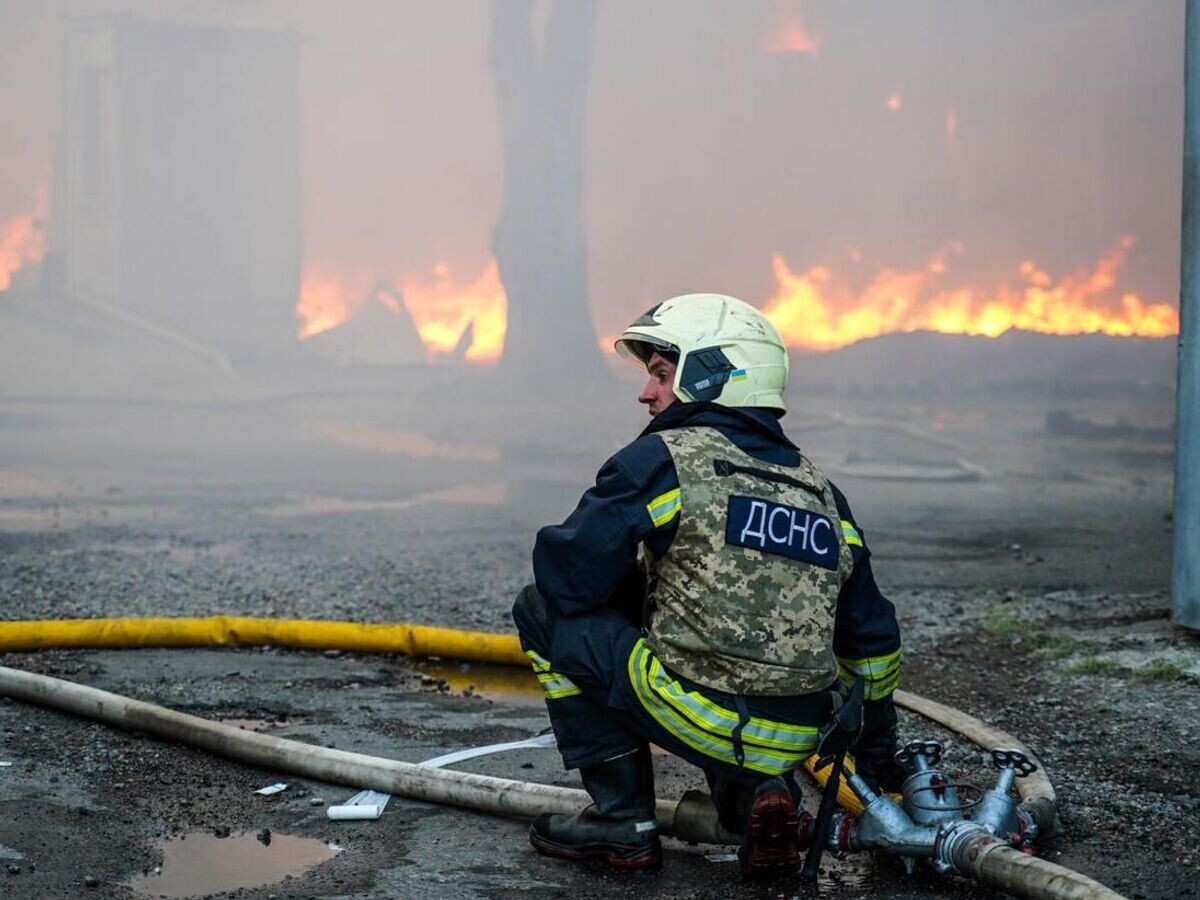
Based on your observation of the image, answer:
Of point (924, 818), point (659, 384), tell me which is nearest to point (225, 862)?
point (659, 384)

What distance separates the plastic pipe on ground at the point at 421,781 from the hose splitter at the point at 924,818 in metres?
0.11

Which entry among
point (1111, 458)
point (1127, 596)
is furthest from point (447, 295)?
point (1111, 458)

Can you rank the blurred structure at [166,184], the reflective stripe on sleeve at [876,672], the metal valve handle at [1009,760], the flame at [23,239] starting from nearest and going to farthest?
the metal valve handle at [1009,760], the reflective stripe on sleeve at [876,672], the flame at [23,239], the blurred structure at [166,184]

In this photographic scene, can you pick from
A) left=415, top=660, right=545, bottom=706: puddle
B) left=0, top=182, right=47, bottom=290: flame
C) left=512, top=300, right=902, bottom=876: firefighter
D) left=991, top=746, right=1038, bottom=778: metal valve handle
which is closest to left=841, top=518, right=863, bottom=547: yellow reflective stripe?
left=512, top=300, right=902, bottom=876: firefighter

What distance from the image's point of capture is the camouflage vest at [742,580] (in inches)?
126

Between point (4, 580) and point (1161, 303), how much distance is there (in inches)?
305

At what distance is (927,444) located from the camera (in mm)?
9852

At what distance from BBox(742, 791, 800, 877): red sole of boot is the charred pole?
130 inches

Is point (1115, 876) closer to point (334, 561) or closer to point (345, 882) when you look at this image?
point (345, 882)

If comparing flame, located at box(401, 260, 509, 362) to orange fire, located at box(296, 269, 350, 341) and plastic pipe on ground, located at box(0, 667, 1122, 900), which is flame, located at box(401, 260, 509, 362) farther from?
plastic pipe on ground, located at box(0, 667, 1122, 900)

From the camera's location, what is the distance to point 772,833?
317cm

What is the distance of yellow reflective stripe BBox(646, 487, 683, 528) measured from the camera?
10.4 feet

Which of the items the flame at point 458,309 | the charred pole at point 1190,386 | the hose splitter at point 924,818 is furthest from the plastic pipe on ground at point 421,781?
the flame at point 458,309

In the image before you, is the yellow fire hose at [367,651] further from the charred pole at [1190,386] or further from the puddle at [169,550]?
the puddle at [169,550]
